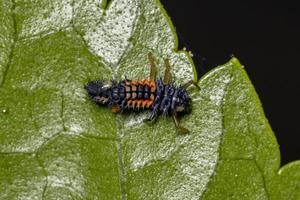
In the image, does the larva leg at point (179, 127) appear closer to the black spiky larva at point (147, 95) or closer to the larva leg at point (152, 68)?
the black spiky larva at point (147, 95)

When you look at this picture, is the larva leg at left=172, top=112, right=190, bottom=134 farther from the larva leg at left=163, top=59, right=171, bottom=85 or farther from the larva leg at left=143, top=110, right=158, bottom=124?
the larva leg at left=163, top=59, right=171, bottom=85

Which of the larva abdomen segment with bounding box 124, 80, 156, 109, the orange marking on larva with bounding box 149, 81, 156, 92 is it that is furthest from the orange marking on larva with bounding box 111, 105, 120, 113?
the orange marking on larva with bounding box 149, 81, 156, 92

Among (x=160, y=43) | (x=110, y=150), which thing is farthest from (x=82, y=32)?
(x=110, y=150)

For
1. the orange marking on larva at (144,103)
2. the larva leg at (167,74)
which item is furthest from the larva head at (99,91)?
the larva leg at (167,74)

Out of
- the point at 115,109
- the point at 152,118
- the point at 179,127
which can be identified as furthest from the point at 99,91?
the point at 179,127

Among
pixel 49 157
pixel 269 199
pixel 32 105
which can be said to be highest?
pixel 32 105

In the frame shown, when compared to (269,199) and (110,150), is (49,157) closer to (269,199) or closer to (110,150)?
(110,150)
